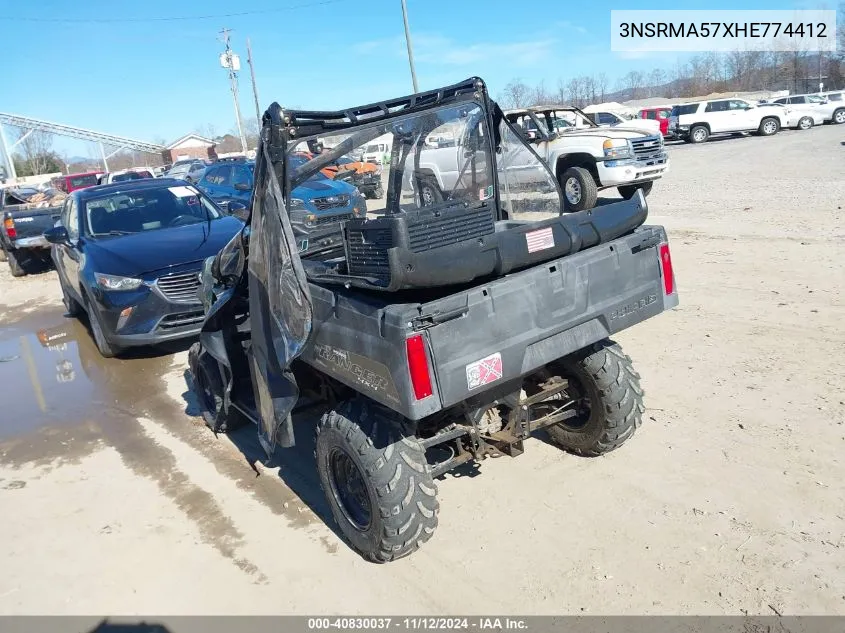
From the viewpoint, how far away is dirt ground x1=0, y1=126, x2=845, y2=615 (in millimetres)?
2996

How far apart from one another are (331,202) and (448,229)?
1071 mm

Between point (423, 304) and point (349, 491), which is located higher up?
point (423, 304)

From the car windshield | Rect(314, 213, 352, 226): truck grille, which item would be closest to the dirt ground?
Rect(314, 213, 352, 226): truck grille

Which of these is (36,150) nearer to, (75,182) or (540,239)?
(75,182)

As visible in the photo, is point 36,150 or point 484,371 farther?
point 36,150

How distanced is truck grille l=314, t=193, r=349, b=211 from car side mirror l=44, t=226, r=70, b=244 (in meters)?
5.38

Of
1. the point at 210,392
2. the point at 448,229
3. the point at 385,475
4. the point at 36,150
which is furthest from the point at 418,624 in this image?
the point at 36,150

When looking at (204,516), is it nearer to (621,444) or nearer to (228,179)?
(621,444)

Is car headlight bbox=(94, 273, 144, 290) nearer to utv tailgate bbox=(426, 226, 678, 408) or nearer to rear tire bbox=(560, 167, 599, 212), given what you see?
utv tailgate bbox=(426, 226, 678, 408)

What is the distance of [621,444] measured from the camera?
155 inches

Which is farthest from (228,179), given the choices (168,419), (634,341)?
(634,341)

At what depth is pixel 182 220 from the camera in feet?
25.2

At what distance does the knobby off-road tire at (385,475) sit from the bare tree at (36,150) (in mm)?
80235

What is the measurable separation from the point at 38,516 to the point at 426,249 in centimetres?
323
